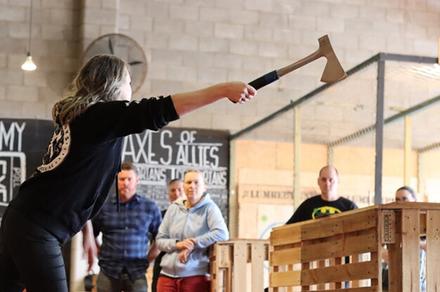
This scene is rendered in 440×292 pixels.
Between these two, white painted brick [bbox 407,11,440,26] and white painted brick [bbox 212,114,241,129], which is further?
white painted brick [bbox 407,11,440,26]

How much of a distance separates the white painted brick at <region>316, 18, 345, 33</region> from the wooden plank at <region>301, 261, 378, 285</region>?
6276 millimetres

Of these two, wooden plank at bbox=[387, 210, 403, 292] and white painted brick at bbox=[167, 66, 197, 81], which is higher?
white painted brick at bbox=[167, 66, 197, 81]

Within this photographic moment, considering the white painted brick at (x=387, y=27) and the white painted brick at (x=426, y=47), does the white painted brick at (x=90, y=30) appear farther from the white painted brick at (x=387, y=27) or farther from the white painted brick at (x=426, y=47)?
the white painted brick at (x=426, y=47)

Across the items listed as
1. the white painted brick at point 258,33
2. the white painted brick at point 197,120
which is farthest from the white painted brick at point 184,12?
the white painted brick at point 197,120

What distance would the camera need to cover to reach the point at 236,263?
22.0 ft

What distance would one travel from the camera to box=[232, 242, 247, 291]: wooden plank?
6.66 meters

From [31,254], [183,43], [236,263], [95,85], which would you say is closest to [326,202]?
[236,263]

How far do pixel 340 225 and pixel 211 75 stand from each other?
598cm

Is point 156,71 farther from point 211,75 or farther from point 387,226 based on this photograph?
point 387,226

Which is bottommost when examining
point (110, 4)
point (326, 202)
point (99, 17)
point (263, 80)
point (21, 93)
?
point (326, 202)

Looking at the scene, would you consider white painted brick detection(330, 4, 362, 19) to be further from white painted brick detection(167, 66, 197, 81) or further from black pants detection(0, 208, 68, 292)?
black pants detection(0, 208, 68, 292)

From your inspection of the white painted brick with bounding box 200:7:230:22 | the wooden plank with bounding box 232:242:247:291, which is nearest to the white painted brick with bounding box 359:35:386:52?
A: the white painted brick with bounding box 200:7:230:22

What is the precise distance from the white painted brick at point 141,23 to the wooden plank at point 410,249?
6.82 m

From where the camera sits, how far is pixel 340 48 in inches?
447
